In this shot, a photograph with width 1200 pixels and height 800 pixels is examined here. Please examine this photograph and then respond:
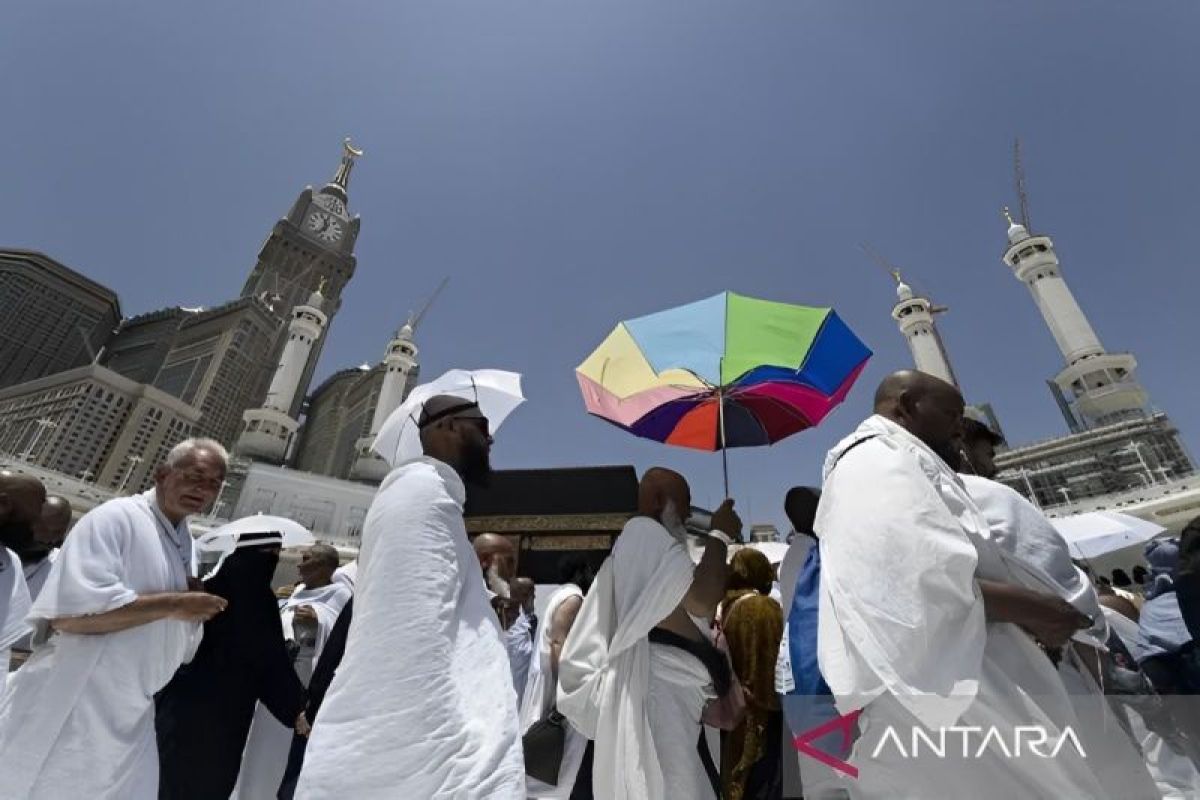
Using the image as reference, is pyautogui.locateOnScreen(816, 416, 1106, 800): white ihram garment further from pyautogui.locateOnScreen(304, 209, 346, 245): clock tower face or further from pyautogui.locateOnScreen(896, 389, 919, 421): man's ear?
pyautogui.locateOnScreen(304, 209, 346, 245): clock tower face

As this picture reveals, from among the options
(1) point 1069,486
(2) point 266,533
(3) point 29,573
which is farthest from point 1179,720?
(1) point 1069,486

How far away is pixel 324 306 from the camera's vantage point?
59594 mm

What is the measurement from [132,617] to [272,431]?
4652 cm

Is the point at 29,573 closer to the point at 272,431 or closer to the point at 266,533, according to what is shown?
the point at 266,533

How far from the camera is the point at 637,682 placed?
88.4 inches

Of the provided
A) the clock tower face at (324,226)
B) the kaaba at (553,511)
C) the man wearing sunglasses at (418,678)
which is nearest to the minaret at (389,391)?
the clock tower face at (324,226)

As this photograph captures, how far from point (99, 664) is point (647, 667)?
188 cm

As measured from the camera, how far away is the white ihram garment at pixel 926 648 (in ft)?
3.80

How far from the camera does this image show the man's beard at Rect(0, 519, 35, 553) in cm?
247

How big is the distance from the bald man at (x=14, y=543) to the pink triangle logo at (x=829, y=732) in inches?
124

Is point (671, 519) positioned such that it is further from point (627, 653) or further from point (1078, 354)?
point (1078, 354)

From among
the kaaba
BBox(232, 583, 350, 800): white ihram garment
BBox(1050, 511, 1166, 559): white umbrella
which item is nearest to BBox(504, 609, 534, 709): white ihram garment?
BBox(232, 583, 350, 800): white ihram garment

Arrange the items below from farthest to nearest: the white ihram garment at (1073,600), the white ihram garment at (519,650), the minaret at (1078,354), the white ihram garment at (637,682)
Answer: the minaret at (1078,354) → the white ihram garment at (519,650) → the white ihram garment at (637,682) → the white ihram garment at (1073,600)

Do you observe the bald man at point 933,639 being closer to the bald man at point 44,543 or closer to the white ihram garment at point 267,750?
the white ihram garment at point 267,750
